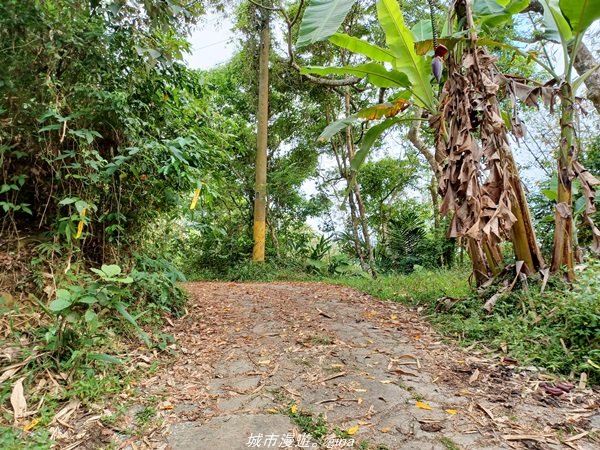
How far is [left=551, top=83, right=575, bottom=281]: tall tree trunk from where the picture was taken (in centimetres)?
263

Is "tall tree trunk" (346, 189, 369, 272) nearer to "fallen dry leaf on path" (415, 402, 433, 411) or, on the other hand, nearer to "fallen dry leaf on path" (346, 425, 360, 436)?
"fallen dry leaf on path" (415, 402, 433, 411)

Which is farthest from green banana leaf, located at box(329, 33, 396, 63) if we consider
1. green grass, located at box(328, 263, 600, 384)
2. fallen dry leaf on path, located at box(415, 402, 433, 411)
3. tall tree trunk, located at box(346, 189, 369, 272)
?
tall tree trunk, located at box(346, 189, 369, 272)

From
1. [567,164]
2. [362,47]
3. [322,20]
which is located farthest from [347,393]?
[362,47]

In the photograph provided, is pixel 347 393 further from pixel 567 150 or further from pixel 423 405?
pixel 567 150

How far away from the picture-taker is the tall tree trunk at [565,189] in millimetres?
2631

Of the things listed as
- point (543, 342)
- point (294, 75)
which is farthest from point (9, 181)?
point (294, 75)

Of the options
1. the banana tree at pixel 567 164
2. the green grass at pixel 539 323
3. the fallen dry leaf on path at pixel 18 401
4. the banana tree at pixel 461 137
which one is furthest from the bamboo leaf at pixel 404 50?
the fallen dry leaf on path at pixel 18 401

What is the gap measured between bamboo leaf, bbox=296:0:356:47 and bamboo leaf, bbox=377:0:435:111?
0.73 metres

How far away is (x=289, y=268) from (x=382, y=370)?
17.2 ft

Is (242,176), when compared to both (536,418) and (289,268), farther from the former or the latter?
(536,418)

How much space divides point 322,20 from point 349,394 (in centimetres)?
229

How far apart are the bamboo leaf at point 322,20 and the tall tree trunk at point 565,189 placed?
6.01 ft

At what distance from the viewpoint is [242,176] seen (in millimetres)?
8039

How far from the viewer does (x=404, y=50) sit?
295 centimetres
